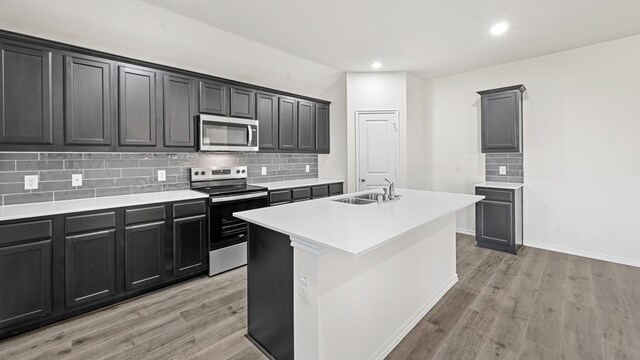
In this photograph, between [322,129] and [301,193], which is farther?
[322,129]

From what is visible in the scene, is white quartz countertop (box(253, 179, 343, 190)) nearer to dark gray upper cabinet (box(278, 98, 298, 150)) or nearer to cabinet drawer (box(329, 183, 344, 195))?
cabinet drawer (box(329, 183, 344, 195))

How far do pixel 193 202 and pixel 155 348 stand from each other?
1.41 metres

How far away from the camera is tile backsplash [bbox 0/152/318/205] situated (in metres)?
2.54

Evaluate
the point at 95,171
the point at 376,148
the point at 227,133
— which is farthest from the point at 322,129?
the point at 95,171

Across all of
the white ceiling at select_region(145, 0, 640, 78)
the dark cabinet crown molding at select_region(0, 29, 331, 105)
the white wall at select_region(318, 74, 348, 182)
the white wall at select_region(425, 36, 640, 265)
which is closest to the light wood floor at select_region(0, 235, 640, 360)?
the white wall at select_region(425, 36, 640, 265)

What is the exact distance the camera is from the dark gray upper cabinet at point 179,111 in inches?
124

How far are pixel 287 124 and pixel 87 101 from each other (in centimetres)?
245

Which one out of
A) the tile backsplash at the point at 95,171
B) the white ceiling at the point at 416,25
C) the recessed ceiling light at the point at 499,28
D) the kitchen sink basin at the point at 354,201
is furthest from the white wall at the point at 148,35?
the recessed ceiling light at the point at 499,28

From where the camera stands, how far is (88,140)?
2641mm

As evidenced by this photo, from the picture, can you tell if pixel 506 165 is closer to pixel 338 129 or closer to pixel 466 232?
pixel 466 232

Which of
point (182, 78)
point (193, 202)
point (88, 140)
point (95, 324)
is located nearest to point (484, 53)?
point (182, 78)

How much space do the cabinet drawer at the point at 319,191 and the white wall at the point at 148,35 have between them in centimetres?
178

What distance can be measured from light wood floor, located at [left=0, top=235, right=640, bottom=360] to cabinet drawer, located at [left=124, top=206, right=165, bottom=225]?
2.49 feet

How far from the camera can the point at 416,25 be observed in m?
3.20
